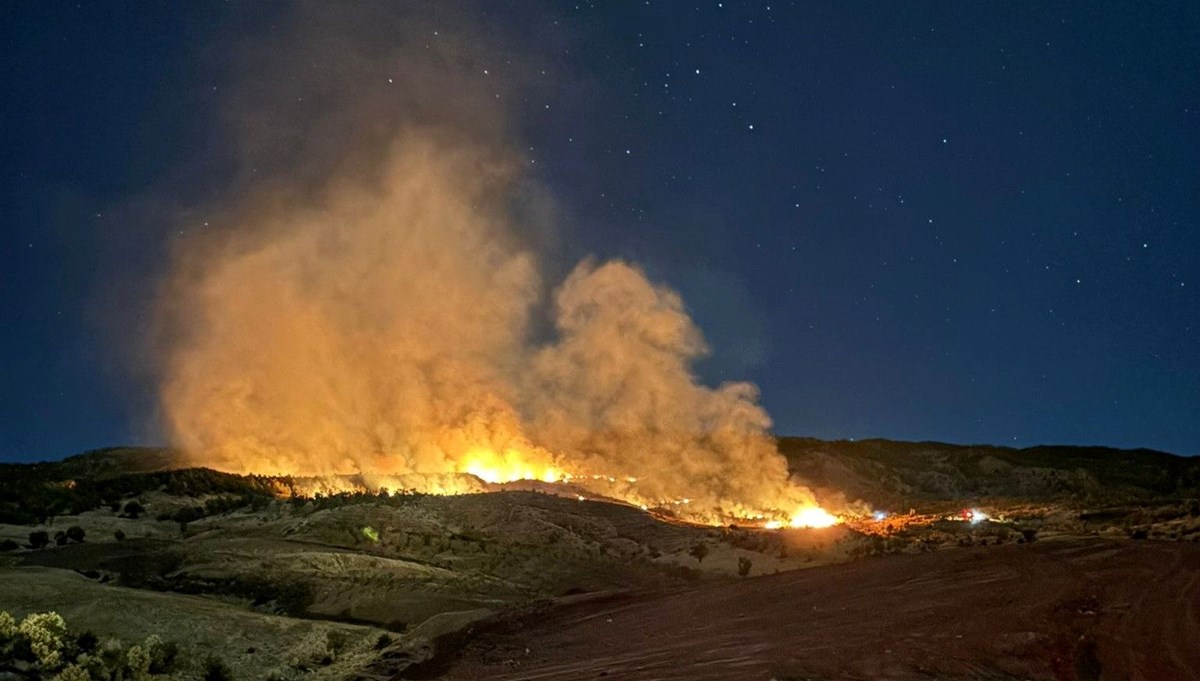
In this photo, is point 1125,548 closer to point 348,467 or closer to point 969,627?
point 969,627

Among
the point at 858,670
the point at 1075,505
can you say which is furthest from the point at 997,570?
the point at 1075,505

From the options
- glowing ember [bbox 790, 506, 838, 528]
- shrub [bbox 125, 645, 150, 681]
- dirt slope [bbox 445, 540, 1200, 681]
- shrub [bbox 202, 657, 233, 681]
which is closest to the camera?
dirt slope [bbox 445, 540, 1200, 681]

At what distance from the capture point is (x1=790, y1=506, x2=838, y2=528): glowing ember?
112ft

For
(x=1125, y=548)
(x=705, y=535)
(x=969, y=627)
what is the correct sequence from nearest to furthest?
(x=969, y=627)
(x=1125, y=548)
(x=705, y=535)

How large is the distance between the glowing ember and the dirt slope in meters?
17.8

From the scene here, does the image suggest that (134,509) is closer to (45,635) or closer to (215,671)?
(45,635)

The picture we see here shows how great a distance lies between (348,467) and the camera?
138 feet

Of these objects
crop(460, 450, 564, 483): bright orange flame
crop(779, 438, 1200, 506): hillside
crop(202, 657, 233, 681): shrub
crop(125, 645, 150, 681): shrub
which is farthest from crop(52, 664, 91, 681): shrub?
crop(779, 438, 1200, 506): hillside

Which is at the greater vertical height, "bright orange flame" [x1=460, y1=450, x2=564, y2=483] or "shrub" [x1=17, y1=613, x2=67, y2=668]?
"bright orange flame" [x1=460, y1=450, x2=564, y2=483]

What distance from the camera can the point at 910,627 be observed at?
1165cm

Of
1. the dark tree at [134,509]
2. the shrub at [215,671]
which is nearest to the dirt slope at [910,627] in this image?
the shrub at [215,671]

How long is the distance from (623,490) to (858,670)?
31505mm

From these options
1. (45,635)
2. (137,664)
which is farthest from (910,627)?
(45,635)

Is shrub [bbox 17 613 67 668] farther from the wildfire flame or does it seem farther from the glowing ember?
the glowing ember
